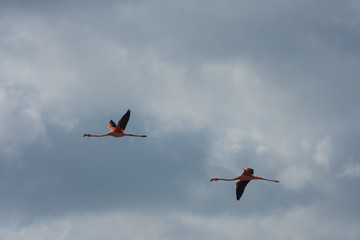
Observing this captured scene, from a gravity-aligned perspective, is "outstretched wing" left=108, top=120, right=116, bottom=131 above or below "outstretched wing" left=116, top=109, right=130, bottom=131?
above

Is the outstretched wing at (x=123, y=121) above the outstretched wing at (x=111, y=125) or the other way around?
the other way around

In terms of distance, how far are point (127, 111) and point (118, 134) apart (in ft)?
18.5

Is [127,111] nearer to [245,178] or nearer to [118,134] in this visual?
[118,134]

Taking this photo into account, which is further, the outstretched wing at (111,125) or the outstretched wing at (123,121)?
the outstretched wing at (111,125)

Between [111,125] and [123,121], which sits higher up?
[111,125]

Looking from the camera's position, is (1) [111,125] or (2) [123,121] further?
(1) [111,125]

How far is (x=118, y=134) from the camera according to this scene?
99.1 metres

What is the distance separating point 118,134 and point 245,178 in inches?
847

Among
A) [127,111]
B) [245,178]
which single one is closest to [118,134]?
[127,111]

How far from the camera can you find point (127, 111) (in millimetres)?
95188

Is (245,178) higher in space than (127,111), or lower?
lower

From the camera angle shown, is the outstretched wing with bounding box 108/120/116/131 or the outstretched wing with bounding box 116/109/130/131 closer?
the outstretched wing with bounding box 116/109/130/131

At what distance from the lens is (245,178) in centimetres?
9988
